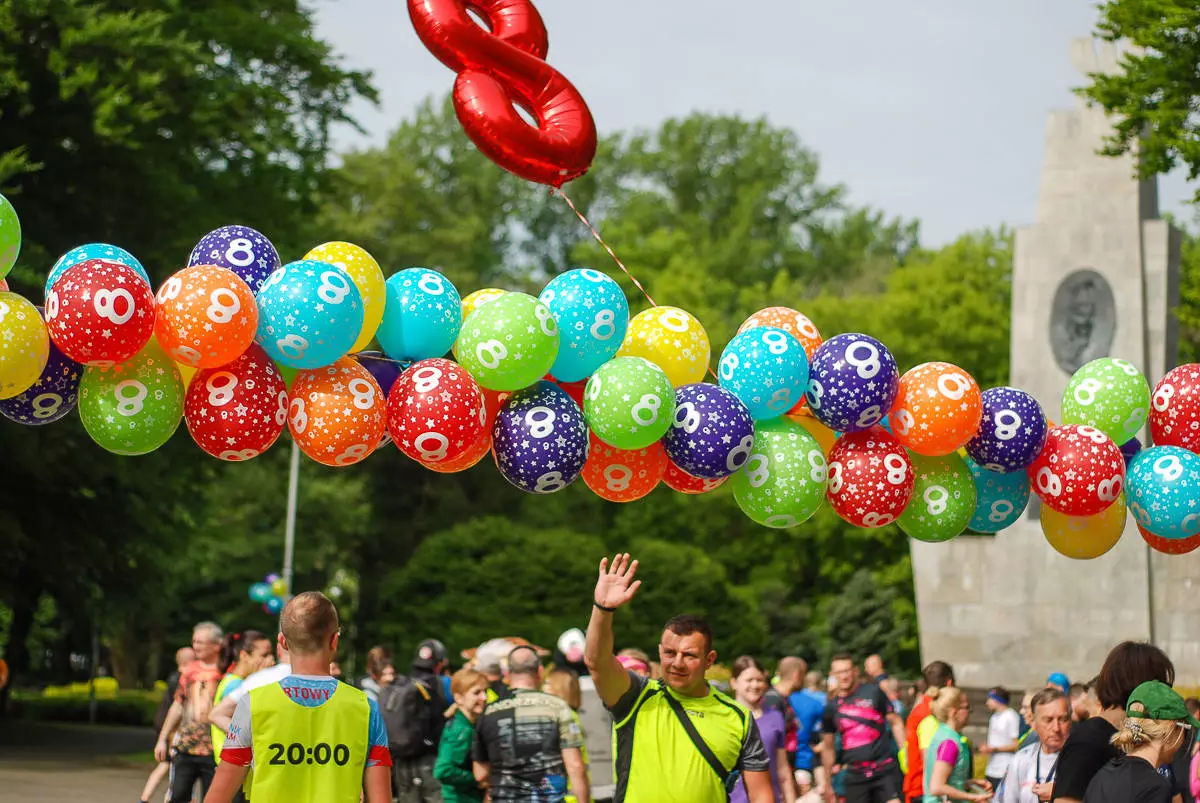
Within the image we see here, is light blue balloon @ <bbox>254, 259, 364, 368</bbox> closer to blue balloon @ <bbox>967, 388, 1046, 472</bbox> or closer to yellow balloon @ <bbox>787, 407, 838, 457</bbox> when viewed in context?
yellow balloon @ <bbox>787, 407, 838, 457</bbox>

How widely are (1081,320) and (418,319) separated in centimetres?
1898

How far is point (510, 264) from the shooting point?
177 ft

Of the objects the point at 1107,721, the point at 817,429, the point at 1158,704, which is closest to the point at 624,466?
the point at 817,429

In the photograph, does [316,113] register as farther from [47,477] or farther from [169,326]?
[169,326]

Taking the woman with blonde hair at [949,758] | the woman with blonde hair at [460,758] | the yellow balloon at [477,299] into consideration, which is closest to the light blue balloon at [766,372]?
the yellow balloon at [477,299]

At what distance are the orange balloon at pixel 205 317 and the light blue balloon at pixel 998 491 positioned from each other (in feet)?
13.6

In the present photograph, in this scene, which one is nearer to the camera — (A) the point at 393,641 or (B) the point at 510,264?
(A) the point at 393,641

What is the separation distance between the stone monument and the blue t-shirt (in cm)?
1170

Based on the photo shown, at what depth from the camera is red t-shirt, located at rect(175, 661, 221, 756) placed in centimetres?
1093

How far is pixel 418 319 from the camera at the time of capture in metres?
7.93

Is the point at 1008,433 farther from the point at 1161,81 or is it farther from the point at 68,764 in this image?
the point at 68,764

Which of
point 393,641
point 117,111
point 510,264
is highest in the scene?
point 510,264

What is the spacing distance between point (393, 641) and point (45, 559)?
13420mm

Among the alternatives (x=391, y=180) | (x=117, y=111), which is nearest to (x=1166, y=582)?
(x=117, y=111)
